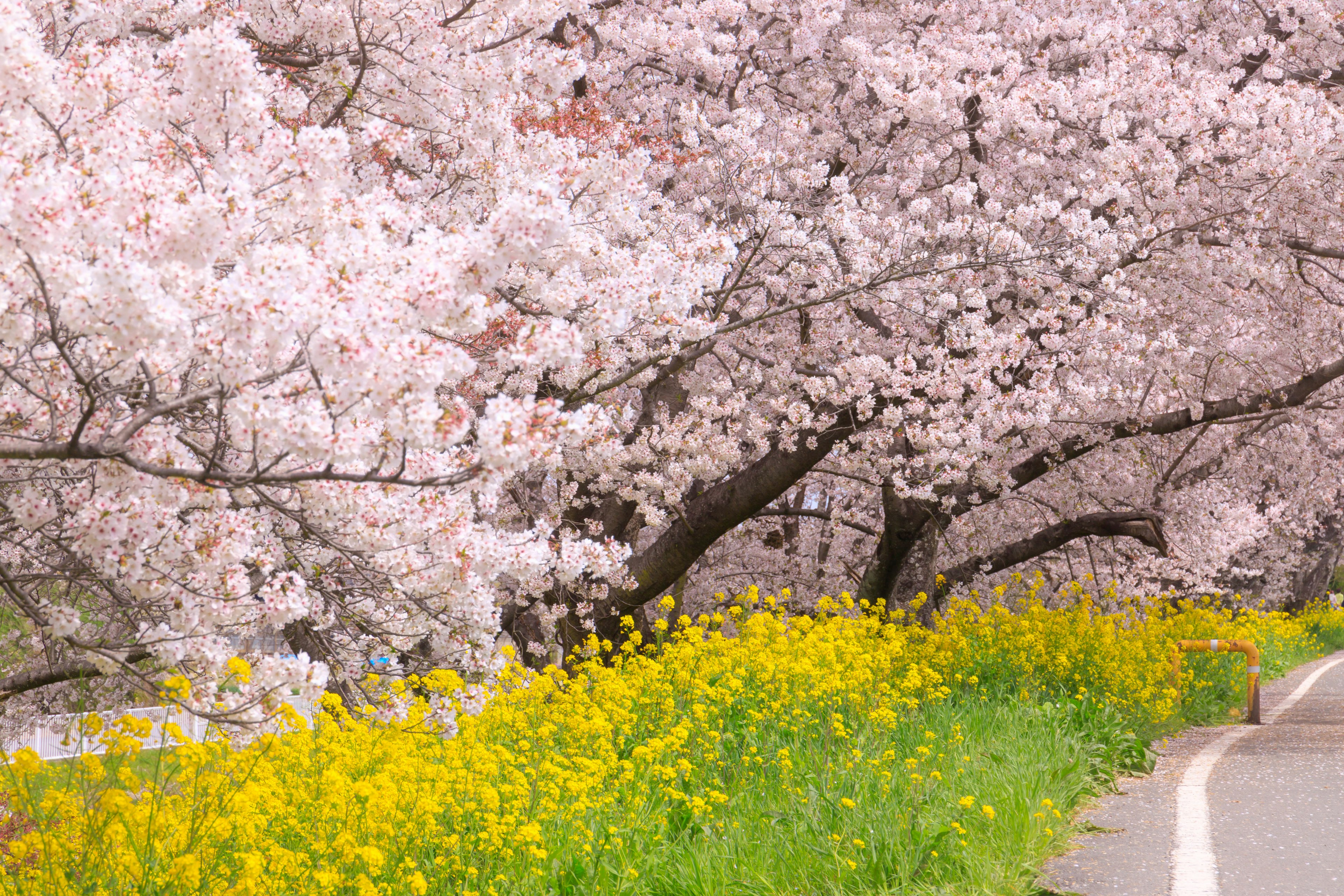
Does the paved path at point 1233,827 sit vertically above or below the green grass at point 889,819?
below

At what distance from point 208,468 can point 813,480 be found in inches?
535

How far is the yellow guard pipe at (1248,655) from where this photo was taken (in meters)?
12.4

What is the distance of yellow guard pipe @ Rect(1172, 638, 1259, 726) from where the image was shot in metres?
12.4

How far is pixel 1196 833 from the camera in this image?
6.75 meters

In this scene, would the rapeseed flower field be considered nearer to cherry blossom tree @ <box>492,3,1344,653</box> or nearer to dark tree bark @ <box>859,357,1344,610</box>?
cherry blossom tree @ <box>492,3,1344,653</box>

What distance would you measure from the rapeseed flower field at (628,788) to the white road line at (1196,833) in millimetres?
491

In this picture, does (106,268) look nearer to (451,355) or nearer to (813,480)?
(451,355)

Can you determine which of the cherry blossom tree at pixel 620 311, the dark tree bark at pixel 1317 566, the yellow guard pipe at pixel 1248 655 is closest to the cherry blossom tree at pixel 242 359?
the cherry blossom tree at pixel 620 311

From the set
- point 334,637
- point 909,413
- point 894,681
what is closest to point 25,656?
point 334,637

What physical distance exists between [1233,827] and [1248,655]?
20.2 ft

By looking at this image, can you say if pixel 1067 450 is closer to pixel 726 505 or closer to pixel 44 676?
pixel 726 505

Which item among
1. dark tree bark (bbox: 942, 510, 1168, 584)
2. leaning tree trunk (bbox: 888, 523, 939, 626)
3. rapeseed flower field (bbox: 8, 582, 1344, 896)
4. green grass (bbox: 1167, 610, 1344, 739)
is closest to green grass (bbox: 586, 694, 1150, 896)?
rapeseed flower field (bbox: 8, 582, 1344, 896)

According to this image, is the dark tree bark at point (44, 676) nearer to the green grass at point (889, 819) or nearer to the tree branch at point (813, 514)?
the green grass at point (889, 819)

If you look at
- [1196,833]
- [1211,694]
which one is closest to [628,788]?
[1196,833]
